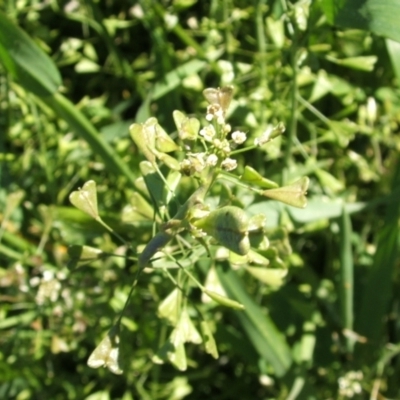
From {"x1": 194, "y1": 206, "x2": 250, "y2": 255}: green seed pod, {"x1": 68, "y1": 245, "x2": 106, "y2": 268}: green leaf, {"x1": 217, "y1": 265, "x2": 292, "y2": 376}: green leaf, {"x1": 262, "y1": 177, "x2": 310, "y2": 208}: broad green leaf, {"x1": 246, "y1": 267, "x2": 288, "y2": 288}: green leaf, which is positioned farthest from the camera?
{"x1": 217, "y1": 265, "x2": 292, "y2": 376}: green leaf

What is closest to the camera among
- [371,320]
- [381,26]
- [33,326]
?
[381,26]

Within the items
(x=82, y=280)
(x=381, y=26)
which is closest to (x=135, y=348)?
(x=82, y=280)

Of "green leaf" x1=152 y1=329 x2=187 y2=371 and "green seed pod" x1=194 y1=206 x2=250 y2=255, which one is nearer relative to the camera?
"green seed pod" x1=194 y1=206 x2=250 y2=255

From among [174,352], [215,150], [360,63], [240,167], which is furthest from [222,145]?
[240,167]

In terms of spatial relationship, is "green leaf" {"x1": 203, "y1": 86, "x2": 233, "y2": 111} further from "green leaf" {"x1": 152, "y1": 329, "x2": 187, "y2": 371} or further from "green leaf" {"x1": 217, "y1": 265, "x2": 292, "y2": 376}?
"green leaf" {"x1": 217, "y1": 265, "x2": 292, "y2": 376}

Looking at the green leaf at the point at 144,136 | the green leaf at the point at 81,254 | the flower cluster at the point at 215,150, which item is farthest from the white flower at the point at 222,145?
the green leaf at the point at 81,254

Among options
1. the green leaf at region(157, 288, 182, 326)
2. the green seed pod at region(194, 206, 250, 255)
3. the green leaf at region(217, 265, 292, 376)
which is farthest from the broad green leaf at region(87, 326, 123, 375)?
the green leaf at region(217, 265, 292, 376)

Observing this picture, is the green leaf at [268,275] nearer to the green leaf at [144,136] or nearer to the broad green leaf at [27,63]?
the green leaf at [144,136]

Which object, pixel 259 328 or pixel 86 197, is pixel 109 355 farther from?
pixel 259 328

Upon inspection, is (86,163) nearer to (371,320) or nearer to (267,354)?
(267,354)
